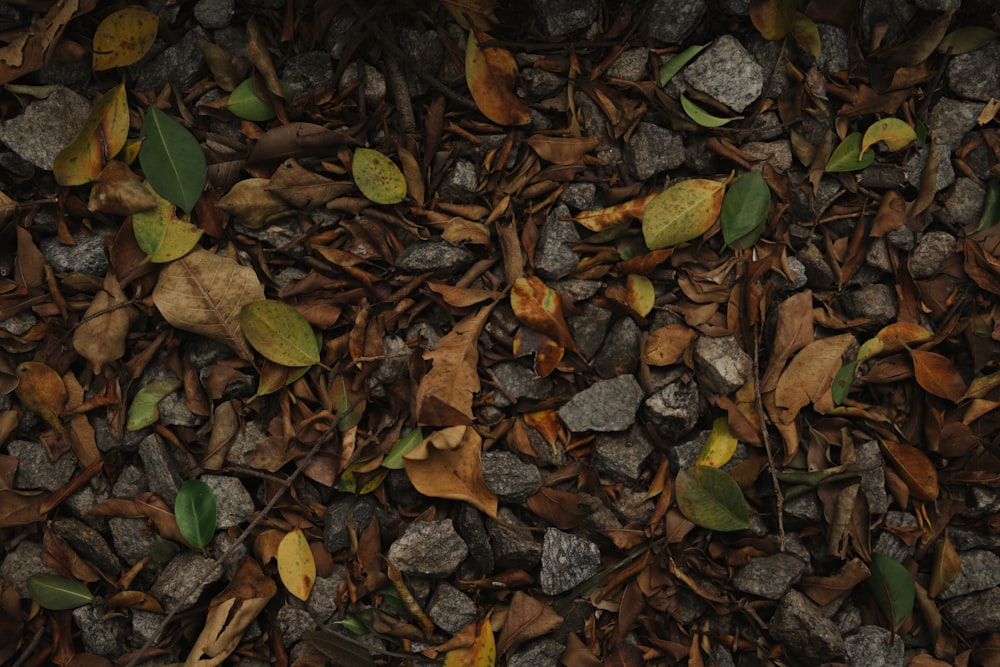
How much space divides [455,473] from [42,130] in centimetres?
117

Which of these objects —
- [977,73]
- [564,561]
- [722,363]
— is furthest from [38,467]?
[977,73]

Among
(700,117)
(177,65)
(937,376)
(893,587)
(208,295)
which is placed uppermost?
(177,65)

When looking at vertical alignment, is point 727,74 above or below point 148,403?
above

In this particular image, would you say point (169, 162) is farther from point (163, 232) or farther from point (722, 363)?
point (722, 363)

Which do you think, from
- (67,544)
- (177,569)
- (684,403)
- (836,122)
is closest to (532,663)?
(684,403)

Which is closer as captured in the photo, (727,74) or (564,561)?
(564,561)

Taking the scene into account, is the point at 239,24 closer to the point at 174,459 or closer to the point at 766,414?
the point at 174,459

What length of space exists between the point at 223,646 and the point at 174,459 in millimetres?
408

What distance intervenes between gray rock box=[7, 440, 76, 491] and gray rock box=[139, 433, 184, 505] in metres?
0.18

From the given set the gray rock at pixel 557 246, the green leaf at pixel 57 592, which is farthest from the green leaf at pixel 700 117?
the green leaf at pixel 57 592

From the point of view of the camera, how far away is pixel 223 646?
5.39 ft

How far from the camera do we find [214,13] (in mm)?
1756

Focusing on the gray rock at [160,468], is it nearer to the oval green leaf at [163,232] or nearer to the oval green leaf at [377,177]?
the oval green leaf at [163,232]

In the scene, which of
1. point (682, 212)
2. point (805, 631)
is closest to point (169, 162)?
point (682, 212)
